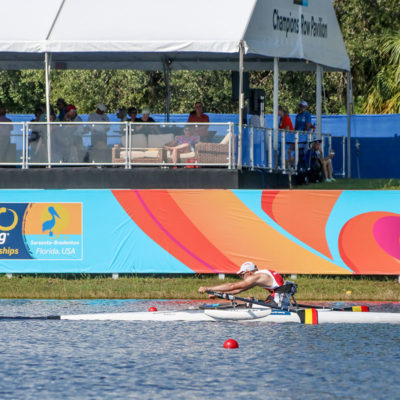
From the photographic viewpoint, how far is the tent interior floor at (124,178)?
23297 mm

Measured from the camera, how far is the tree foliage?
122 feet

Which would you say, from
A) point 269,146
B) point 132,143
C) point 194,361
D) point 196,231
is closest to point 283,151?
point 269,146

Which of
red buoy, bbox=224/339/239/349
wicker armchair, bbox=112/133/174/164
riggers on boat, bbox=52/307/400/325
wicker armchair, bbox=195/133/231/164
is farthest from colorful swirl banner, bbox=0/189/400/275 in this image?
red buoy, bbox=224/339/239/349

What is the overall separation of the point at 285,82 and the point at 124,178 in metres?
18.6

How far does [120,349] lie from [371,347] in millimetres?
3356

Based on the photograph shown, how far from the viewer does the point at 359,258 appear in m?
20.4

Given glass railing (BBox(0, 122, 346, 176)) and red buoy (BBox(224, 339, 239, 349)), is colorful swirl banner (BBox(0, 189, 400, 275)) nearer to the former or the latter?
glass railing (BBox(0, 122, 346, 176))

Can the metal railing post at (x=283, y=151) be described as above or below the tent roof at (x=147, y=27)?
below

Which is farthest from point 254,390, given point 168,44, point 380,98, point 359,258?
point 380,98

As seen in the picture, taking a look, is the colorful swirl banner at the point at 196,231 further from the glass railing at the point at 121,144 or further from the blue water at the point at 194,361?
the blue water at the point at 194,361

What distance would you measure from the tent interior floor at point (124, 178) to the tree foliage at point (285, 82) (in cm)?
1408

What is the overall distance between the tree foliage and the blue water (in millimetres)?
21840

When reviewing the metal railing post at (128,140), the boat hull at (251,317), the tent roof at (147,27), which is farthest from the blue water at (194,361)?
the tent roof at (147,27)

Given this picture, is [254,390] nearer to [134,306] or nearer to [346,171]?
[134,306]
